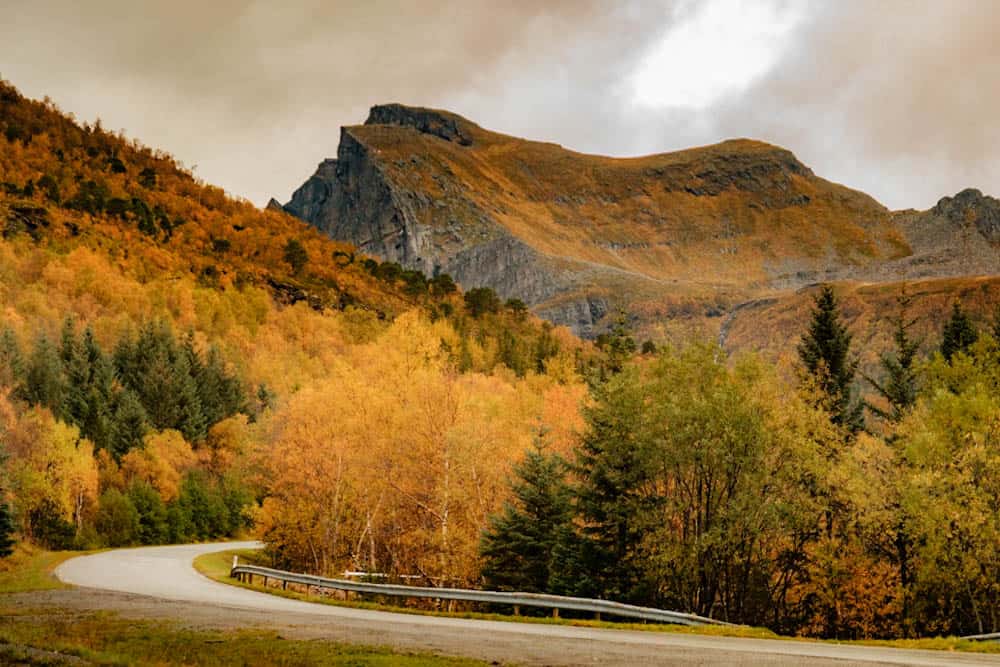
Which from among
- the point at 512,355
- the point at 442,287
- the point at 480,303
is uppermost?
the point at 442,287

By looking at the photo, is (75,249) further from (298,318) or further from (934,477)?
(934,477)

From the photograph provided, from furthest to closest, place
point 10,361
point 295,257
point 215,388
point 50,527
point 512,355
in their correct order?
point 295,257, point 512,355, point 215,388, point 10,361, point 50,527

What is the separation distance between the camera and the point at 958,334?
57844 millimetres

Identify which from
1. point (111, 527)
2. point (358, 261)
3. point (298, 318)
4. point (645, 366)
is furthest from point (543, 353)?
point (645, 366)

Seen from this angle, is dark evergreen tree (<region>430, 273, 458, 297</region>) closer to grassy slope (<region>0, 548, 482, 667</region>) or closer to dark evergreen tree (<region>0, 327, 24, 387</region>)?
dark evergreen tree (<region>0, 327, 24, 387</region>)

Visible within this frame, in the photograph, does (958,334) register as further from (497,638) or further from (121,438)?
(121,438)

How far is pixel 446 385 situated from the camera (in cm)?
4638

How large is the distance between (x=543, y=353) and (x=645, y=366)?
97296 millimetres

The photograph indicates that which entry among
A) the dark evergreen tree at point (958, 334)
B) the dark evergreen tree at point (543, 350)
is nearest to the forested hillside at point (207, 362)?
the dark evergreen tree at point (543, 350)

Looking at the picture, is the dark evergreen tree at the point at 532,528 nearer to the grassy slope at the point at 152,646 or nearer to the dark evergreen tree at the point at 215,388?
the grassy slope at the point at 152,646

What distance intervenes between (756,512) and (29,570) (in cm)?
3266

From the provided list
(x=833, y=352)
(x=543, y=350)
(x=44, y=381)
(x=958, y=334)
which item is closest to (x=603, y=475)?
(x=833, y=352)

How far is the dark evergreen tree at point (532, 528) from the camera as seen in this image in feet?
109

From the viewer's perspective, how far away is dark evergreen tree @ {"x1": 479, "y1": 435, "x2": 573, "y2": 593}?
3328 centimetres
